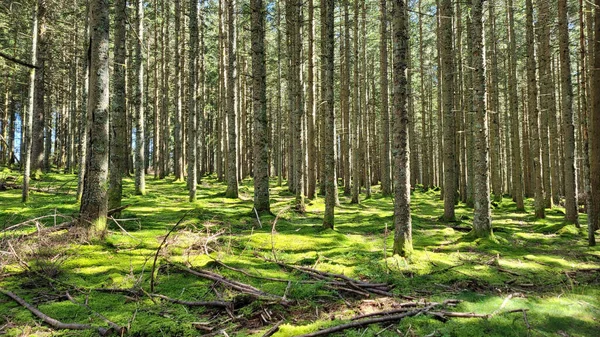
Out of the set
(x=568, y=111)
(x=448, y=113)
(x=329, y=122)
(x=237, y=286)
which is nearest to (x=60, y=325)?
(x=237, y=286)

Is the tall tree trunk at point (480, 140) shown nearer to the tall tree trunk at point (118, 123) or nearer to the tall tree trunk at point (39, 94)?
the tall tree trunk at point (118, 123)

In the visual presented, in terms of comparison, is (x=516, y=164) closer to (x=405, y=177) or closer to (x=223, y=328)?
(x=405, y=177)

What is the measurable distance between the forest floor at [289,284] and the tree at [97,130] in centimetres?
50

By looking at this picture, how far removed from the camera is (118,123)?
8820 millimetres

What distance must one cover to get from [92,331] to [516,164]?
1728 centimetres

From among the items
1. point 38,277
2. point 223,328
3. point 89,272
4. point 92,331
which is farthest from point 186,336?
point 38,277

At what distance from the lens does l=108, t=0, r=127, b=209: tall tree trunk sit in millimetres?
8820

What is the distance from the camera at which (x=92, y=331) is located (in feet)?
13.1

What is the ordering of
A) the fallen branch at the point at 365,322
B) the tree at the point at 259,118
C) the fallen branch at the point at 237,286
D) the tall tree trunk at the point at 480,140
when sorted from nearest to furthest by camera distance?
the fallen branch at the point at 365,322, the fallen branch at the point at 237,286, the tall tree trunk at the point at 480,140, the tree at the point at 259,118

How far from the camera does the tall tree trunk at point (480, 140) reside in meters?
8.75

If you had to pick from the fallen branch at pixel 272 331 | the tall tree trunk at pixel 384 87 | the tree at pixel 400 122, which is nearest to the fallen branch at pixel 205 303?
the fallen branch at pixel 272 331

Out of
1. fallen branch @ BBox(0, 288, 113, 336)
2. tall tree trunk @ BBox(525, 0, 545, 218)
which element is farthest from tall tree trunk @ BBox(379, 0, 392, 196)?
fallen branch @ BBox(0, 288, 113, 336)

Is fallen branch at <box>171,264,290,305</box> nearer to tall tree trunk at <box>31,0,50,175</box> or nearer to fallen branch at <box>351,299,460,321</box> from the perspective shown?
fallen branch at <box>351,299,460,321</box>

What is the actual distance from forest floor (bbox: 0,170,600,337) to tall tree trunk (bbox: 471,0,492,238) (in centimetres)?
56
